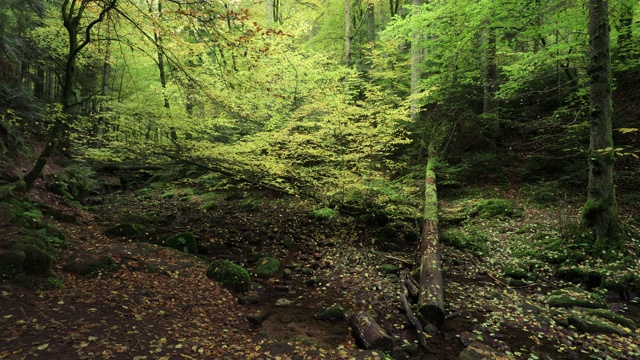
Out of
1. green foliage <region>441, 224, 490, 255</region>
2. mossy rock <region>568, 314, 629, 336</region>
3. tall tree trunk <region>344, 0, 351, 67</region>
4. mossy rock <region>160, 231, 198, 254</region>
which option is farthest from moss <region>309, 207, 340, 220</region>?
mossy rock <region>568, 314, 629, 336</region>

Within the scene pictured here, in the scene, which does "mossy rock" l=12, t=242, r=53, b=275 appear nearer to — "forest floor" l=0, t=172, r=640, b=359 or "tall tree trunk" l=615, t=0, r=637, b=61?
"forest floor" l=0, t=172, r=640, b=359

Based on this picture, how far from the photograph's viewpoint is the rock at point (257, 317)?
5.70m

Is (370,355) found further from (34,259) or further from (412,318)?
(34,259)

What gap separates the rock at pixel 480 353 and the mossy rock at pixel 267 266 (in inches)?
193

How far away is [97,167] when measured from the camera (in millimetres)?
18641

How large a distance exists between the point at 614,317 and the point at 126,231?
11.1 metres

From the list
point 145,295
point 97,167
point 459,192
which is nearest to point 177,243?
point 145,295

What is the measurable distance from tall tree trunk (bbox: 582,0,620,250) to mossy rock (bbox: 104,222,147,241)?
1156 centimetres

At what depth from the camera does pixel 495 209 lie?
1065 cm

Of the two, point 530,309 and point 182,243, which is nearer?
point 530,309

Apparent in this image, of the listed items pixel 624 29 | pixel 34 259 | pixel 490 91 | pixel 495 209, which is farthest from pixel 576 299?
pixel 490 91

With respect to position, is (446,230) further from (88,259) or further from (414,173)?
(88,259)

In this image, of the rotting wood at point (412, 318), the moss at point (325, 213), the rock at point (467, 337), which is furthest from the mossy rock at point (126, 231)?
the rock at point (467, 337)

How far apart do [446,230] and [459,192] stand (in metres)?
3.10
